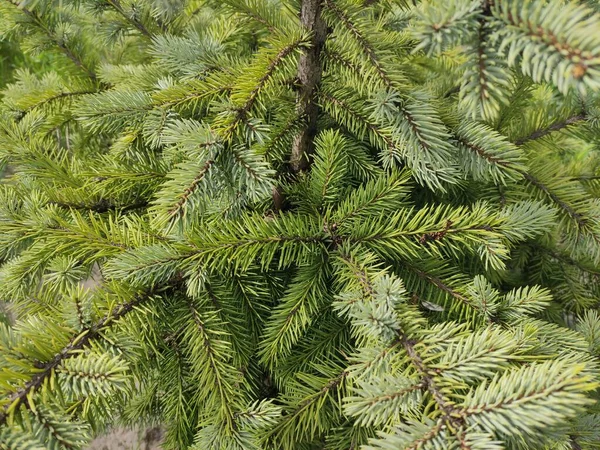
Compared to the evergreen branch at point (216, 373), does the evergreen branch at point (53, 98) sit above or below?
below

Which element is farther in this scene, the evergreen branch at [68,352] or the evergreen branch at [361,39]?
the evergreen branch at [361,39]

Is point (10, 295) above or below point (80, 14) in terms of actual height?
below

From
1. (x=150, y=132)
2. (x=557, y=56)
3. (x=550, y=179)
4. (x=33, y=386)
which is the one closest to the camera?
(x=557, y=56)

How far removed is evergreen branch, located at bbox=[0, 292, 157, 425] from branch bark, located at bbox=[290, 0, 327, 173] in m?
0.38

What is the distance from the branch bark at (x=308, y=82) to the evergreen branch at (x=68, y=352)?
1.24 feet

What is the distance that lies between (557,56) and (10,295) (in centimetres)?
96

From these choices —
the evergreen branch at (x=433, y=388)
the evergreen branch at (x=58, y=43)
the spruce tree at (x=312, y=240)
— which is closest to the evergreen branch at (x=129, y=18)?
the spruce tree at (x=312, y=240)

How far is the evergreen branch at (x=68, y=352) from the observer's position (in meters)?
0.47

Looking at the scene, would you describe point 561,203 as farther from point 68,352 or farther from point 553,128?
point 68,352

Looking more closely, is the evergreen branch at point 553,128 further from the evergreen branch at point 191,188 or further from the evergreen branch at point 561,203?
the evergreen branch at point 191,188

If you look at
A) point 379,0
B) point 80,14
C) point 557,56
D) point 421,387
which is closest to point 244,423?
point 421,387

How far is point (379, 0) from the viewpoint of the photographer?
2.62 feet

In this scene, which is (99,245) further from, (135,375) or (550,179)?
(550,179)

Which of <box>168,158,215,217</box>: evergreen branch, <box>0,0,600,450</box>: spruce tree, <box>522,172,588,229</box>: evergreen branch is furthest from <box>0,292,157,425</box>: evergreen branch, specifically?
<box>522,172,588,229</box>: evergreen branch
